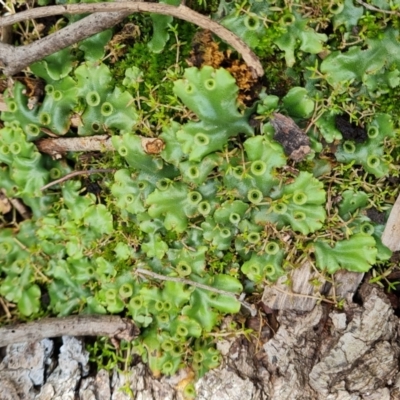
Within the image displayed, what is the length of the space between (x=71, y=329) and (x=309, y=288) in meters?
1.21

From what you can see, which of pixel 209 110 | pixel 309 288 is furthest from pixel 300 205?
pixel 209 110

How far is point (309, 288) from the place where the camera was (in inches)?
89.2

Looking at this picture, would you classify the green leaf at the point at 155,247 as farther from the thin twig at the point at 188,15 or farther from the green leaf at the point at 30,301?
the thin twig at the point at 188,15

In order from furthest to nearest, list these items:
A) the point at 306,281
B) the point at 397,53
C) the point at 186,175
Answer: the point at 306,281 → the point at 186,175 → the point at 397,53

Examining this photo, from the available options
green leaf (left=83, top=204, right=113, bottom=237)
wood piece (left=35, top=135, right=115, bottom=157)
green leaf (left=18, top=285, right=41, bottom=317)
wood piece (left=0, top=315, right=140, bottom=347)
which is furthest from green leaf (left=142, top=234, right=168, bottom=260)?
green leaf (left=18, top=285, right=41, bottom=317)

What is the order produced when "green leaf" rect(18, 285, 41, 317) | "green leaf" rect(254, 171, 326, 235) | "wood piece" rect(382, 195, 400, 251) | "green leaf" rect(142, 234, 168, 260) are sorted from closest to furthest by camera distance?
"green leaf" rect(254, 171, 326, 235) → "wood piece" rect(382, 195, 400, 251) → "green leaf" rect(142, 234, 168, 260) → "green leaf" rect(18, 285, 41, 317)

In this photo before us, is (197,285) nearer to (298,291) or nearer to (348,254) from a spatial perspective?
(298,291)

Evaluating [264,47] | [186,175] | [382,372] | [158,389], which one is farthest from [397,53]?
[158,389]

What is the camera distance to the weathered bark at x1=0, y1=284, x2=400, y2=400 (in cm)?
215

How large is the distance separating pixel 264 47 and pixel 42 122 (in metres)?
1.12

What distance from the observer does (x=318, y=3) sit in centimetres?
200

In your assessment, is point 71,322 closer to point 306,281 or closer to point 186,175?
point 186,175

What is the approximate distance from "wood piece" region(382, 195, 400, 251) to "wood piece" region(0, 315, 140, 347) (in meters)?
1.28

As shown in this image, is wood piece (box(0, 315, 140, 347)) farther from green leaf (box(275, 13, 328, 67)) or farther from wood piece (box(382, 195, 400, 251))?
green leaf (box(275, 13, 328, 67))
